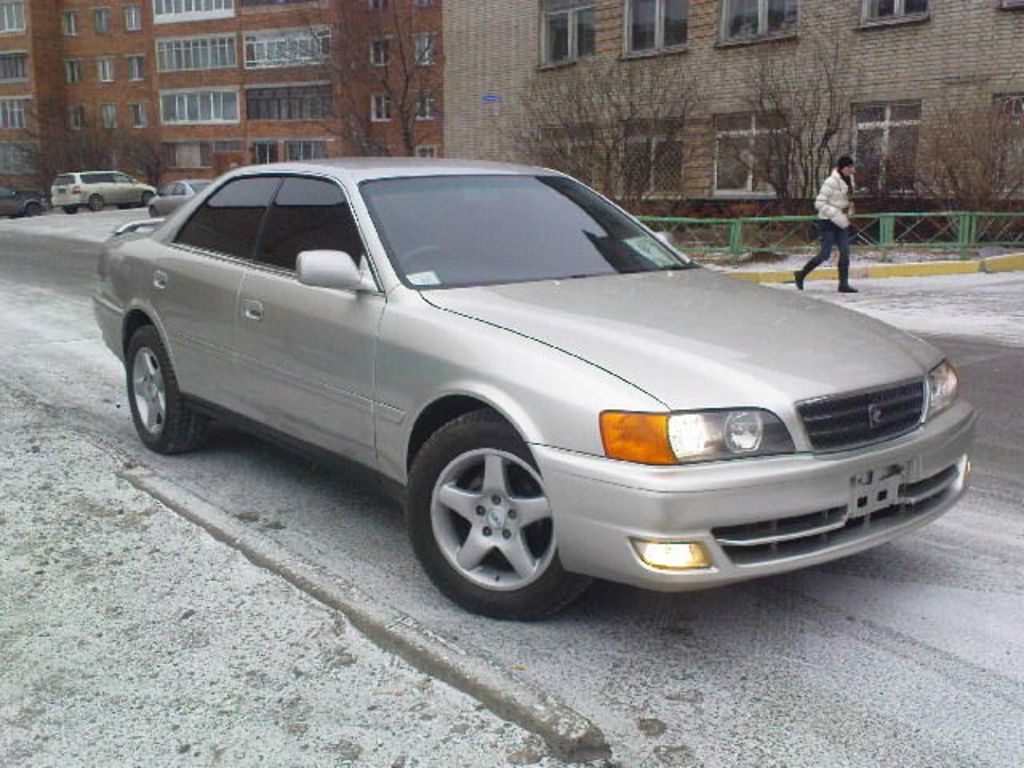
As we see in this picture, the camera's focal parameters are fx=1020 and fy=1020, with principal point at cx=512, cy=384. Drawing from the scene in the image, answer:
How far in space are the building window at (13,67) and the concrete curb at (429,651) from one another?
7276 centimetres

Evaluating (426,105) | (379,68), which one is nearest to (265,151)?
(426,105)

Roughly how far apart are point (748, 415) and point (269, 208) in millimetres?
2727

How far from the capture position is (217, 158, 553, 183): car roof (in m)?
4.52

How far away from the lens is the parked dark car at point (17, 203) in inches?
1598

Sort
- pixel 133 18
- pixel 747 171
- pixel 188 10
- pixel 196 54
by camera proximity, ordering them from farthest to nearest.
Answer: pixel 133 18, pixel 196 54, pixel 188 10, pixel 747 171

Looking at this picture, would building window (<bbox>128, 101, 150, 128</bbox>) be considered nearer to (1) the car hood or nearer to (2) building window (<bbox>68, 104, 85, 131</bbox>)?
(2) building window (<bbox>68, 104, 85, 131</bbox>)

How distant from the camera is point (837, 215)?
12.8 metres

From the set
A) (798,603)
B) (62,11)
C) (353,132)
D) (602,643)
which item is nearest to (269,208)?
(602,643)

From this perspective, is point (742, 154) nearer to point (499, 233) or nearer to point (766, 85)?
point (766, 85)

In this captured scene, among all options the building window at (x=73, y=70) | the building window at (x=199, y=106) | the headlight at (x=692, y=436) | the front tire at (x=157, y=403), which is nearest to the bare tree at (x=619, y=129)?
the front tire at (x=157, y=403)

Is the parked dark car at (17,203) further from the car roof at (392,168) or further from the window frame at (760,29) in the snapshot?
the car roof at (392,168)

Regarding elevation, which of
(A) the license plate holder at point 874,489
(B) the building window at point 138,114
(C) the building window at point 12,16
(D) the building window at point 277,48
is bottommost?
(A) the license plate holder at point 874,489

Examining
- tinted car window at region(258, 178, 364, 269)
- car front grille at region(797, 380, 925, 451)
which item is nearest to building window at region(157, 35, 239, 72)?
tinted car window at region(258, 178, 364, 269)

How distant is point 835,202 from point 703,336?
10.3 m
